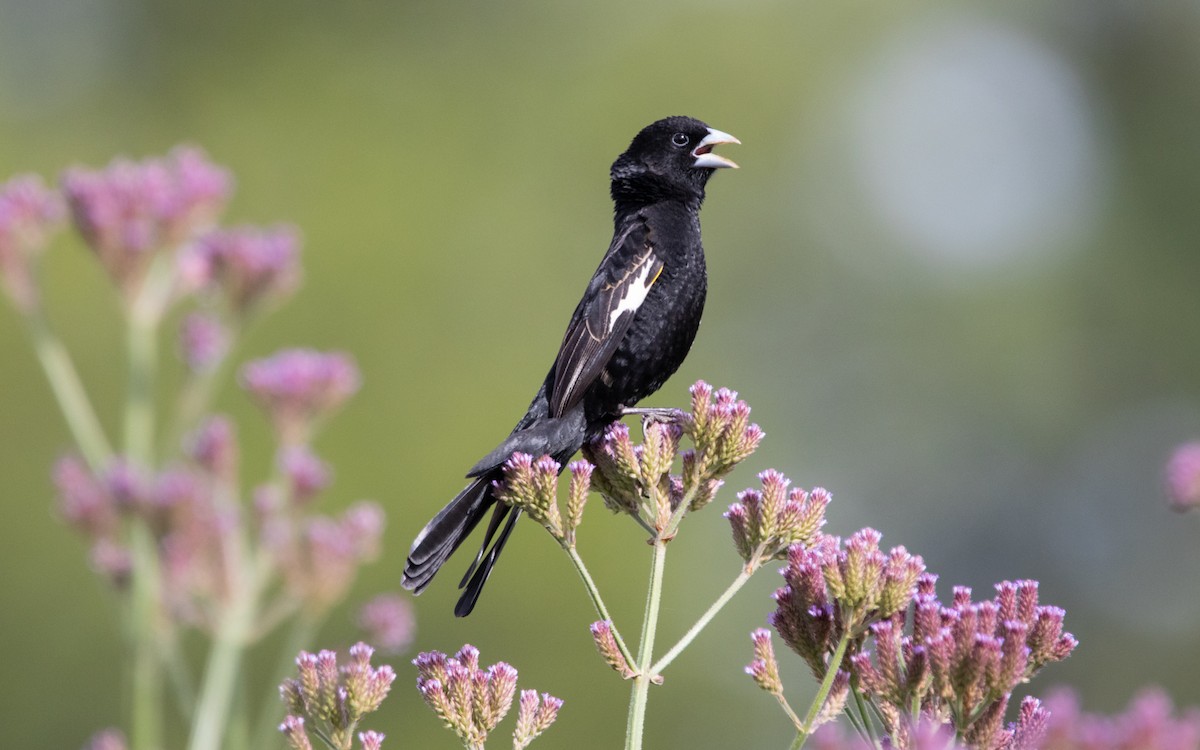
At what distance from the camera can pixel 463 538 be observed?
347cm

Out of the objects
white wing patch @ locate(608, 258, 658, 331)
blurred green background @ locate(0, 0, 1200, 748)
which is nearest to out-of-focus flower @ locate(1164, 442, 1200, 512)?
white wing patch @ locate(608, 258, 658, 331)

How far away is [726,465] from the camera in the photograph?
9.59 feet

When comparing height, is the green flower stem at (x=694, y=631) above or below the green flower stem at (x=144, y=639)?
below

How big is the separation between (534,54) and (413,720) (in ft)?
38.3

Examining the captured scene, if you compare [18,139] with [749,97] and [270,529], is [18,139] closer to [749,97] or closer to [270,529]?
[749,97]

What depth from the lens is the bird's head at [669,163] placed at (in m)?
4.79

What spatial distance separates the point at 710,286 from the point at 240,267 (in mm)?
15792

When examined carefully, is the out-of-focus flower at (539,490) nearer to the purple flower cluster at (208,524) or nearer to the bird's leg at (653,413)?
the bird's leg at (653,413)

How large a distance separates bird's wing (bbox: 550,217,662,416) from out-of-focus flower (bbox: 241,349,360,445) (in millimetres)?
680

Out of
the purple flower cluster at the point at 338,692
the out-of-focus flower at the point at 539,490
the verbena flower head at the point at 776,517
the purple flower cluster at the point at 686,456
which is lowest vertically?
the purple flower cluster at the point at 338,692

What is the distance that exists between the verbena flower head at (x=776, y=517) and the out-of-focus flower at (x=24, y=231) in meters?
2.35

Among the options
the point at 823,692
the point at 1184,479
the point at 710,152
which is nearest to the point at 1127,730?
the point at 823,692

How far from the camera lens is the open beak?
4844 millimetres

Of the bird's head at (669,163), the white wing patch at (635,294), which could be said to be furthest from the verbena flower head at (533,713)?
the bird's head at (669,163)
